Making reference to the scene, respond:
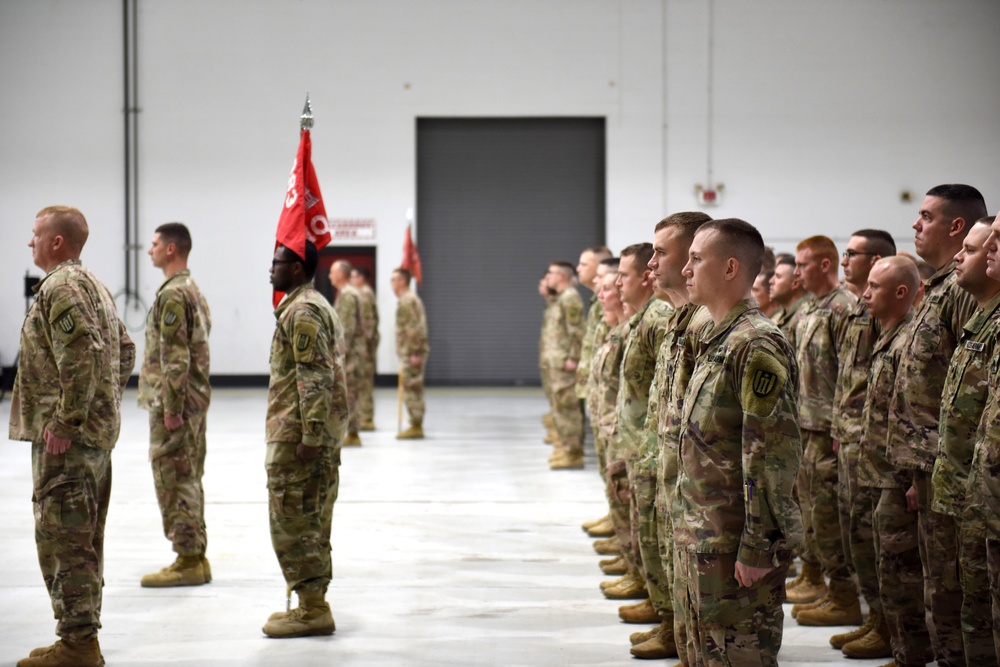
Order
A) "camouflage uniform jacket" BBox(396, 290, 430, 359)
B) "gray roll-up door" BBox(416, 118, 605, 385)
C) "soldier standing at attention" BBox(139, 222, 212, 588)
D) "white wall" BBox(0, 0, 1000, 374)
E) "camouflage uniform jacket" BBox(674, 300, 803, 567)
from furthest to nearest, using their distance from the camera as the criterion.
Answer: "gray roll-up door" BBox(416, 118, 605, 385) → "white wall" BBox(0, 0, 1000, 374) → "camouflage uniform jacket" BBox(396, 290, 430, 359) → "soldier standing at attention" BBox(139, 222, 212, 588) → "camouflage uniform jacket" BBox(674, 300, 803, 567)

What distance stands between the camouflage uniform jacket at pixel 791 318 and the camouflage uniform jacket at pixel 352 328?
611 cm

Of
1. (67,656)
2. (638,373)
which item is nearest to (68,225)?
(67,656)

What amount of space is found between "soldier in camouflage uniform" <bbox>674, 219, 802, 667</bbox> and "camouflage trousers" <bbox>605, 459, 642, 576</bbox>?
83.5 inches

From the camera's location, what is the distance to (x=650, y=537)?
14.4 feet

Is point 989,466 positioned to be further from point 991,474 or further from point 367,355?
point 367,355

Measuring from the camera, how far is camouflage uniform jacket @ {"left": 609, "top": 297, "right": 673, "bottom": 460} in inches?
182

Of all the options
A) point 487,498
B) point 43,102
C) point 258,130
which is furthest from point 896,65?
point 43,102

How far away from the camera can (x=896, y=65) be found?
16797 millimetres

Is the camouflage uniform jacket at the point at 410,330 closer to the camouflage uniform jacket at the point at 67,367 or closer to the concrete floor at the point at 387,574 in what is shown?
the concrete floor at the point at 387,574

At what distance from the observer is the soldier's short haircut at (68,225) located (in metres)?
4.40

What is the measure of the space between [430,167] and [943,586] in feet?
46.4

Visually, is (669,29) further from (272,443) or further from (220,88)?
(272,443)

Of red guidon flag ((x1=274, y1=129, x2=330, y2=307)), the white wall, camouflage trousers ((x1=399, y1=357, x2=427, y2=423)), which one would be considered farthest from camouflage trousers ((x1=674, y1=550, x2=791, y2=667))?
the white wall

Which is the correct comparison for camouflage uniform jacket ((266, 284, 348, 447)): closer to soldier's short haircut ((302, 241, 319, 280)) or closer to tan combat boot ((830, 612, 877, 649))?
soldier's short haircut ((302, 241, 319, 280))
